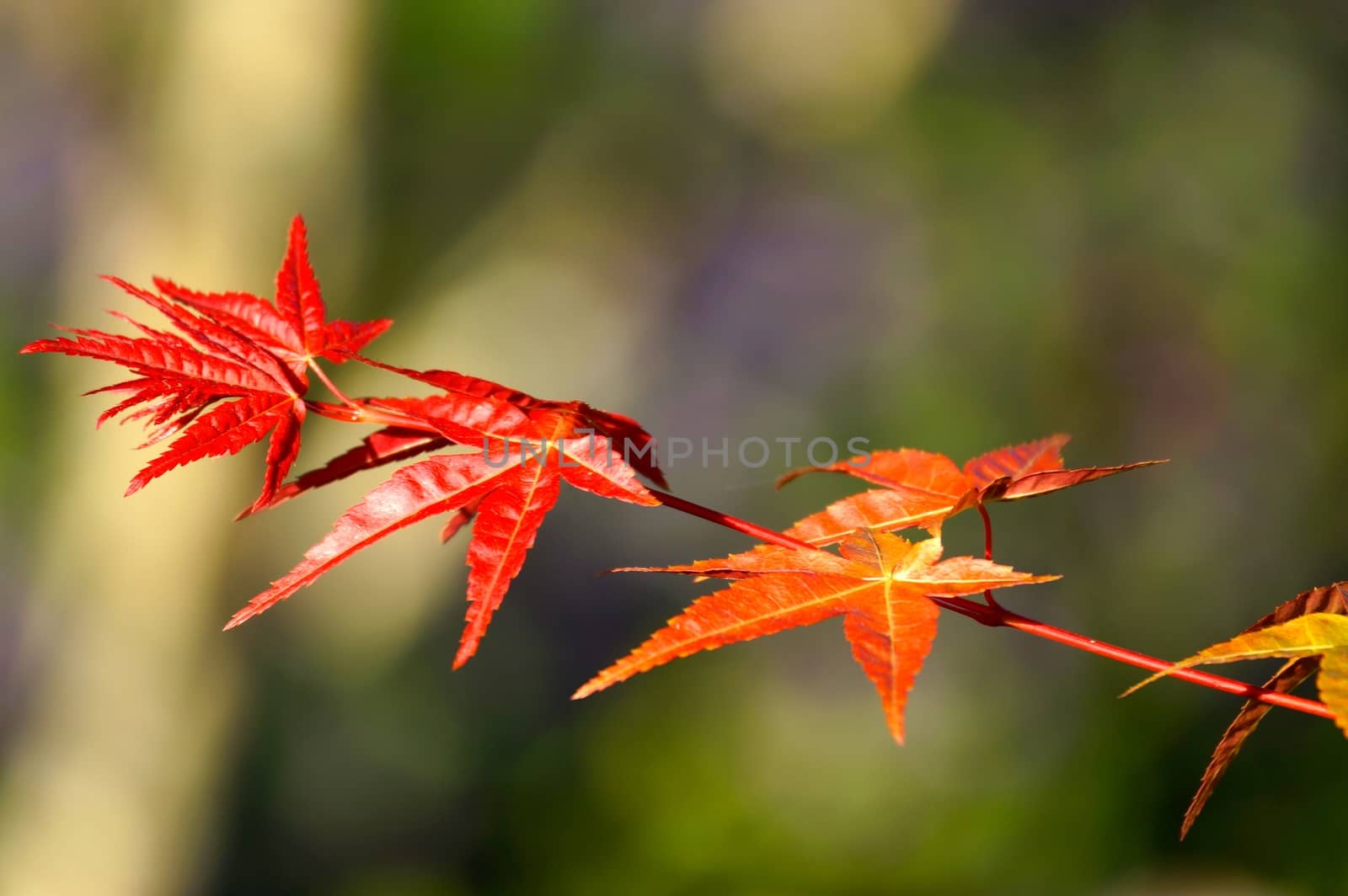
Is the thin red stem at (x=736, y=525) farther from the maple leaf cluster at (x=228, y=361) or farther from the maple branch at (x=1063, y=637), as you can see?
the maple leaf cluster at (x=228, y=361)

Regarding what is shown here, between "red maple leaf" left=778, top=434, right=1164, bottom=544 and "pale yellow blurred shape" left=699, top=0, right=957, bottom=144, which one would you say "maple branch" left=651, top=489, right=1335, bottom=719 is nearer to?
"red maple leaf" left=778, top=434, right=1164, bottom=544

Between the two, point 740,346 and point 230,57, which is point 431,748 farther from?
point 230,57

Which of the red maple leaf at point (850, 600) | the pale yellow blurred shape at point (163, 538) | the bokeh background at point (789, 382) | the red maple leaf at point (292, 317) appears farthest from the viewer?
the bokeh background at point (789, 382)

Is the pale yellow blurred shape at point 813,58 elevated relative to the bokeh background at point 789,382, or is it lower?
elevated

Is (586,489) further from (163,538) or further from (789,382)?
(789,382)

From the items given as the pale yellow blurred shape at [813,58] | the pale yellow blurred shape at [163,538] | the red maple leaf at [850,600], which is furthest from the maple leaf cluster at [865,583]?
the pale yellow blurred shape at [813,58]

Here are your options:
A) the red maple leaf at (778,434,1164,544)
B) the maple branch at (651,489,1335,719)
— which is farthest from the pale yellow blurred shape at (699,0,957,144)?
the maple branch at (651,489,1335,719)

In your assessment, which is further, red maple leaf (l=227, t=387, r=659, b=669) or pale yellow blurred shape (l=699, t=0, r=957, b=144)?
pale yellow blurred shape (l=699, t=0, r=957, b=144)
